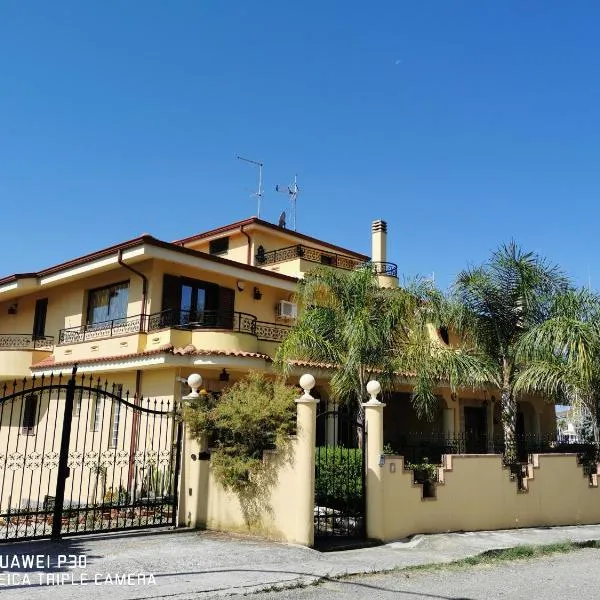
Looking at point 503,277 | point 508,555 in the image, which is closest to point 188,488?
point 508,555

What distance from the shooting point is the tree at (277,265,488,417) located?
1509 cm

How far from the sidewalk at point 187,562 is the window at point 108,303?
10.8m

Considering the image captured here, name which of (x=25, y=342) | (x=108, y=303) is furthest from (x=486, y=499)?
(x=25, y=342)

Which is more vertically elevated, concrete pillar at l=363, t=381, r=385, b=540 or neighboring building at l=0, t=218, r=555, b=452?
neighboring building at l=0, t=218, r=555, b=452

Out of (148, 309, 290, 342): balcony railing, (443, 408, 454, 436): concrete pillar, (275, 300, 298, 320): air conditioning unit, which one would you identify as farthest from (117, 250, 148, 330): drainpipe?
(443, 408, 454, 436): concrete pillar

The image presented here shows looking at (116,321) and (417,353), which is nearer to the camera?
(417,353)

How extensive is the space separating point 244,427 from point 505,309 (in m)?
8.47

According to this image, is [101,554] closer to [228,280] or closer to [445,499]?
[445,499]

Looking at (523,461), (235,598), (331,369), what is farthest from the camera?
(331,369)

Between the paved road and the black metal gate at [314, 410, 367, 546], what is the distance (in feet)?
7.82

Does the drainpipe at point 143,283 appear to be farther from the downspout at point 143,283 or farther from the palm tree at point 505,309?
the palm tree at point 505,309

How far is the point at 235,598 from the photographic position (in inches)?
277

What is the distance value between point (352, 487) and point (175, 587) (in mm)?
5406

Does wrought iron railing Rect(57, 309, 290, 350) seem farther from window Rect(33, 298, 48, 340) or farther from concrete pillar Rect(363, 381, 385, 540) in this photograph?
concrete pillar Rect(363, 381, 385, 540)
